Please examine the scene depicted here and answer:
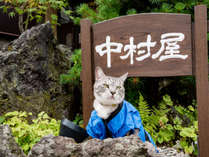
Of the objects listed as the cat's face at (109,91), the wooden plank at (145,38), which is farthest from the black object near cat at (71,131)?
the wooden plank at (145,38)

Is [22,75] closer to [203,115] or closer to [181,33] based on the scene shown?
[181,33]

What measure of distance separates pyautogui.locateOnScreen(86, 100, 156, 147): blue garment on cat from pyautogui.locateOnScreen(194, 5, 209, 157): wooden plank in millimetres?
883

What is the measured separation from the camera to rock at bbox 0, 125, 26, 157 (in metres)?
1.76

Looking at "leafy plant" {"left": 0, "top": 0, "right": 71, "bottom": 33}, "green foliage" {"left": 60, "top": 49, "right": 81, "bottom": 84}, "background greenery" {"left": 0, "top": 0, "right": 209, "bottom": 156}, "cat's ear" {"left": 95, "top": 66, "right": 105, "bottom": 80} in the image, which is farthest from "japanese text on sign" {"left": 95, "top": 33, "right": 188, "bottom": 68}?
"leafy plant" {"left": 0, "top": 0, "right": 71, "bottom": 33}

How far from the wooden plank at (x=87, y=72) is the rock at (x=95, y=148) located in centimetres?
149

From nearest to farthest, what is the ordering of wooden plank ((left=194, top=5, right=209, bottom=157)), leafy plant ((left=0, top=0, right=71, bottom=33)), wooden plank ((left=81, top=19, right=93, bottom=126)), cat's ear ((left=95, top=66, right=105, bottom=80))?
cat's ear ((left=95, top=66, right=105, bottom=80)), wooden plank ((left=194, top=5, right=209, bottom=157)), wooden plank ((left=81, top=19, right=93, bottom=126)), leafy plant ((left=0, top=0, right=71, bottom=33))

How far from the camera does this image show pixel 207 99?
264 centimetres

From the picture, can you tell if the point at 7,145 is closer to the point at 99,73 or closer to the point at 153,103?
the point at 99,73

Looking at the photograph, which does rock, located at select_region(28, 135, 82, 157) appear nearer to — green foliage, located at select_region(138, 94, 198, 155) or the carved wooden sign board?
the carved wooden sign board

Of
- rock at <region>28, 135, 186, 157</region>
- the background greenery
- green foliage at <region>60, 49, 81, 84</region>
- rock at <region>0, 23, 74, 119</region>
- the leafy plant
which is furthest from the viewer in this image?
the leafy plant

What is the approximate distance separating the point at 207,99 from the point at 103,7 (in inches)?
92.1

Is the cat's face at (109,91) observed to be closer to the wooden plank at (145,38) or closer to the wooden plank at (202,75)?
the wooden plank at (145,38)

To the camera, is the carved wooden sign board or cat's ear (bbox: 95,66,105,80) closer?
cat's ear (bbox: 95,66,105,80)

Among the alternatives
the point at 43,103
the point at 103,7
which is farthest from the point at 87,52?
the point at 43,103
